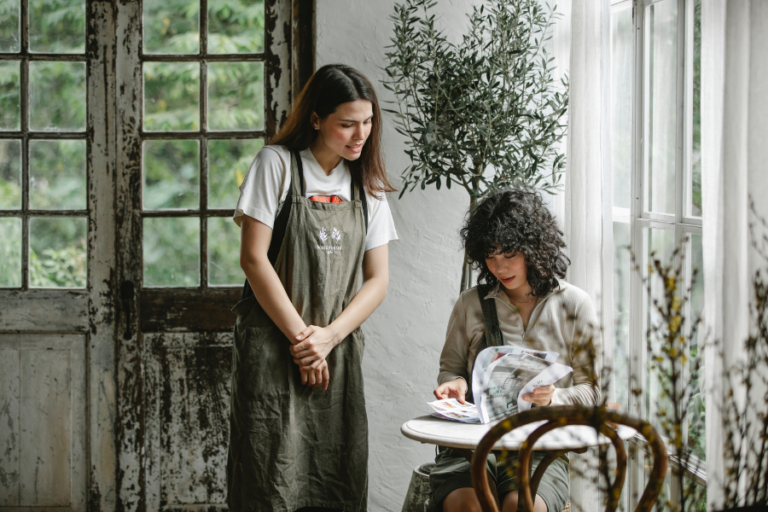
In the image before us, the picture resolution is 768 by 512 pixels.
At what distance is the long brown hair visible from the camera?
2.05 meters

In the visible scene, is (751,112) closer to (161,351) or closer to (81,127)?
(161,351)

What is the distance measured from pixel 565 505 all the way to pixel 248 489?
947mm

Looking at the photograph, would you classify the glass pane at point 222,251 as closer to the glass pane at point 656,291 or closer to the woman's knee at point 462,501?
the woman's knee at point 462,501

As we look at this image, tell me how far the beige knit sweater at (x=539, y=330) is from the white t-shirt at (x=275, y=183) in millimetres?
560

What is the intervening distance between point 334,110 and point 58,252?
1.68 m

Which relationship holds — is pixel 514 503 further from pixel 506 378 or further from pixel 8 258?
pixel 8 258

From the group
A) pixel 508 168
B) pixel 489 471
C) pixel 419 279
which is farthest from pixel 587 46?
pixel 489 471

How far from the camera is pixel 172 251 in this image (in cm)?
300

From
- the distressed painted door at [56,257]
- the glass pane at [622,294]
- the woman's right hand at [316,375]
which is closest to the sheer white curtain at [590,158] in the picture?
the glass pane at [622,294]

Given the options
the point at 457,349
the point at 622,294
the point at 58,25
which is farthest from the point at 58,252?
the point at 622,294

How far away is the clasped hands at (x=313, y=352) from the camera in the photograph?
2025 millimetres

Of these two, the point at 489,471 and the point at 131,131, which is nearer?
the point at 489,471

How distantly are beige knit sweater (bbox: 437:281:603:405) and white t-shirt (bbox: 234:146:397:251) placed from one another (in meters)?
0.56

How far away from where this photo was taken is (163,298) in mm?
2957
